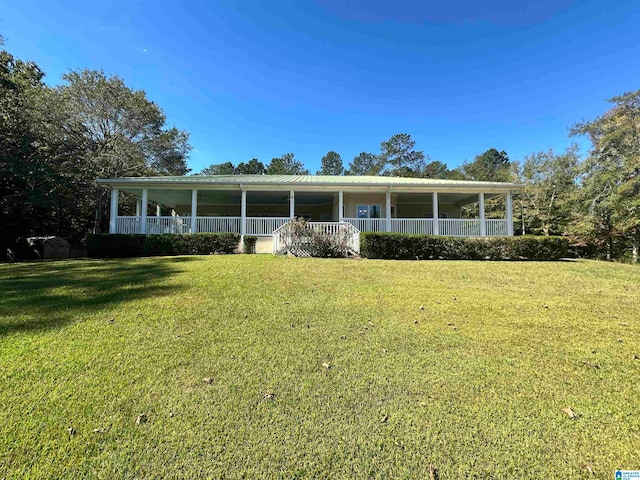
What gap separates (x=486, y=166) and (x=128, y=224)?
2095 inches

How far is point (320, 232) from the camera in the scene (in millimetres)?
11539

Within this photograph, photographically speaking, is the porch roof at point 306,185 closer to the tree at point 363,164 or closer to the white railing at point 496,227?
the white railing at point 496,227

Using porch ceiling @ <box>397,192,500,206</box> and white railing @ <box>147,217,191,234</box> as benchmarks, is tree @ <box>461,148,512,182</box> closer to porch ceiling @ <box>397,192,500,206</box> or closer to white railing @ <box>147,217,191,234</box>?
porch ceiling @ <box>397,192,500,206</box>

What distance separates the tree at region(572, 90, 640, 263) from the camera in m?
16.5

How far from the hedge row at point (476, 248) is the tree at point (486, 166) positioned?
33.0 metres

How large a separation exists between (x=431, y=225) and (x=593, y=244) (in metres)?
13.0

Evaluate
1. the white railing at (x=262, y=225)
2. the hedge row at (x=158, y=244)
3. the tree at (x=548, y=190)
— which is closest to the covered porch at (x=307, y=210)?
the white railing at (x=262, y=225)

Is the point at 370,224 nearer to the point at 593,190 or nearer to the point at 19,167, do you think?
the point at 593,190

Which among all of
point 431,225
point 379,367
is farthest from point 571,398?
point 431,225

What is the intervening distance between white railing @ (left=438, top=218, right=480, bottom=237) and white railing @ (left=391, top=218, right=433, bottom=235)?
2.16 feet

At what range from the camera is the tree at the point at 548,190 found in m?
24.3

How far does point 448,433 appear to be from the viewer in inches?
90.9

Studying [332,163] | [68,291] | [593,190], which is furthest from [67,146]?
[332,163]

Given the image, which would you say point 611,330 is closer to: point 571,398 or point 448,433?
point 571,398
